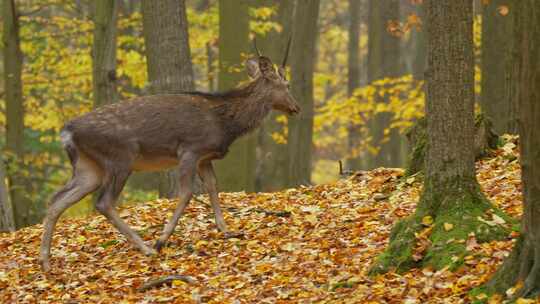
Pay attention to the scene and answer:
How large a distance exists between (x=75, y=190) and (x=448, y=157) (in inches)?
182

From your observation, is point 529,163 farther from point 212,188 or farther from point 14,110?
point 14,110

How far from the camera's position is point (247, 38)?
18.8 meters

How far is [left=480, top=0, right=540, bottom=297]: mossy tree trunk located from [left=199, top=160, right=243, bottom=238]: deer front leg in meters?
4.57

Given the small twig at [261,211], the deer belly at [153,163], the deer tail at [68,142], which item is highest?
the deer tail at [68,142]

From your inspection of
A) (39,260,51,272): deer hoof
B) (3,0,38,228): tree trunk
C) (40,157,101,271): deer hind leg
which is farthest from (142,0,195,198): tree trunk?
(3,0,38,228): tree trunk

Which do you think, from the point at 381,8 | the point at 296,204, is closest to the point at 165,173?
the point at 296,204

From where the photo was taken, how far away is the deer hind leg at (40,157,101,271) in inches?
420

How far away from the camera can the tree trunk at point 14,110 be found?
1898 cm

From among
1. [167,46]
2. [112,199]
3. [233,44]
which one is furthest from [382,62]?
[112,199]

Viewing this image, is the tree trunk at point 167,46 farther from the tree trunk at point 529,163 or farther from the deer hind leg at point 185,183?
the tree trunk at point 529,163

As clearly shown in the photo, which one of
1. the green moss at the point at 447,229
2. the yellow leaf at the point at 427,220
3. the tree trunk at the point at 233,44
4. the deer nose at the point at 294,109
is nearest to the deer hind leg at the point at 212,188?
the deer nose at the point at 294,109

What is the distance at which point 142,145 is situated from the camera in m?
11.0

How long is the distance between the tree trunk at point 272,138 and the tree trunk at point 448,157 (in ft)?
45.1

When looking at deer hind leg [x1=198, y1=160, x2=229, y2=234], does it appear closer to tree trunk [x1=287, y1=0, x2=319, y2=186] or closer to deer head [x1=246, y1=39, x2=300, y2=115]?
deer head [x1=246, y1=39, x2=300, y2=115]
